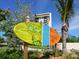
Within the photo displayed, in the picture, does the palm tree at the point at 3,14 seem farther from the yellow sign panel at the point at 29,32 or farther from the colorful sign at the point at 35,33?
the yellow sign panel at the point at 29,32

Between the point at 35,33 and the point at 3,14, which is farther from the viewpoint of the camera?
the point at 3,14

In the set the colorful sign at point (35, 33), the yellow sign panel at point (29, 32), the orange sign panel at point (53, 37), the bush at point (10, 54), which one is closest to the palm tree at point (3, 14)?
the bush at point (10, 54)

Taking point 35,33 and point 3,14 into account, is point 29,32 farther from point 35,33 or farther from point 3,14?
point 3,14

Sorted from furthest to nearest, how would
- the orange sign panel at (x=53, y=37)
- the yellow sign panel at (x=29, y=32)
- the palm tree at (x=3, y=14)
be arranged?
1. the palm tree at (x=3, y=14)
2. the orange sign panel at (x=53, y=37)
3. the yellow sign panel at (x=29, y=32)

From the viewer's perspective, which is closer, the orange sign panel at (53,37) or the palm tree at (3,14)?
the orange sign panel at (53,37)

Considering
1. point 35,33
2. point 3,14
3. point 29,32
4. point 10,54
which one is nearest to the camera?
point 29,32

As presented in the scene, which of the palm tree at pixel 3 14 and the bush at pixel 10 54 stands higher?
the palm tree at pixel 3 14

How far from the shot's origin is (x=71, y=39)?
38.3m

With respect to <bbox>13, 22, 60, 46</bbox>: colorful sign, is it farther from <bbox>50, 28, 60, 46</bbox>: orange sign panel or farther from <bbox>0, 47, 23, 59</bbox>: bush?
<bbox>0, 47, 23, 59</bbox>: bush

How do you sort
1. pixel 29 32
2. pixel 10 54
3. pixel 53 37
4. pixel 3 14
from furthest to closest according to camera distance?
1. pixel 3 14
2. pixel 10 54
3. pixel 53 37
4. pixel 29 32

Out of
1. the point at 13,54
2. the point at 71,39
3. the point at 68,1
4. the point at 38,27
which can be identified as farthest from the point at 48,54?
the point at 71,39

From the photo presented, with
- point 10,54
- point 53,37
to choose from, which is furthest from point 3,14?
point 53,37

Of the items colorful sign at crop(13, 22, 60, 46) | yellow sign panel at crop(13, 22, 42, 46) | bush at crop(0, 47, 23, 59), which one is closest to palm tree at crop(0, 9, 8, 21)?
bush at crop(0, 47, 23, 59)

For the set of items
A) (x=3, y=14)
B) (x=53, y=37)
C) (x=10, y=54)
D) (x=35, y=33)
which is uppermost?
(x=3, y=14)
